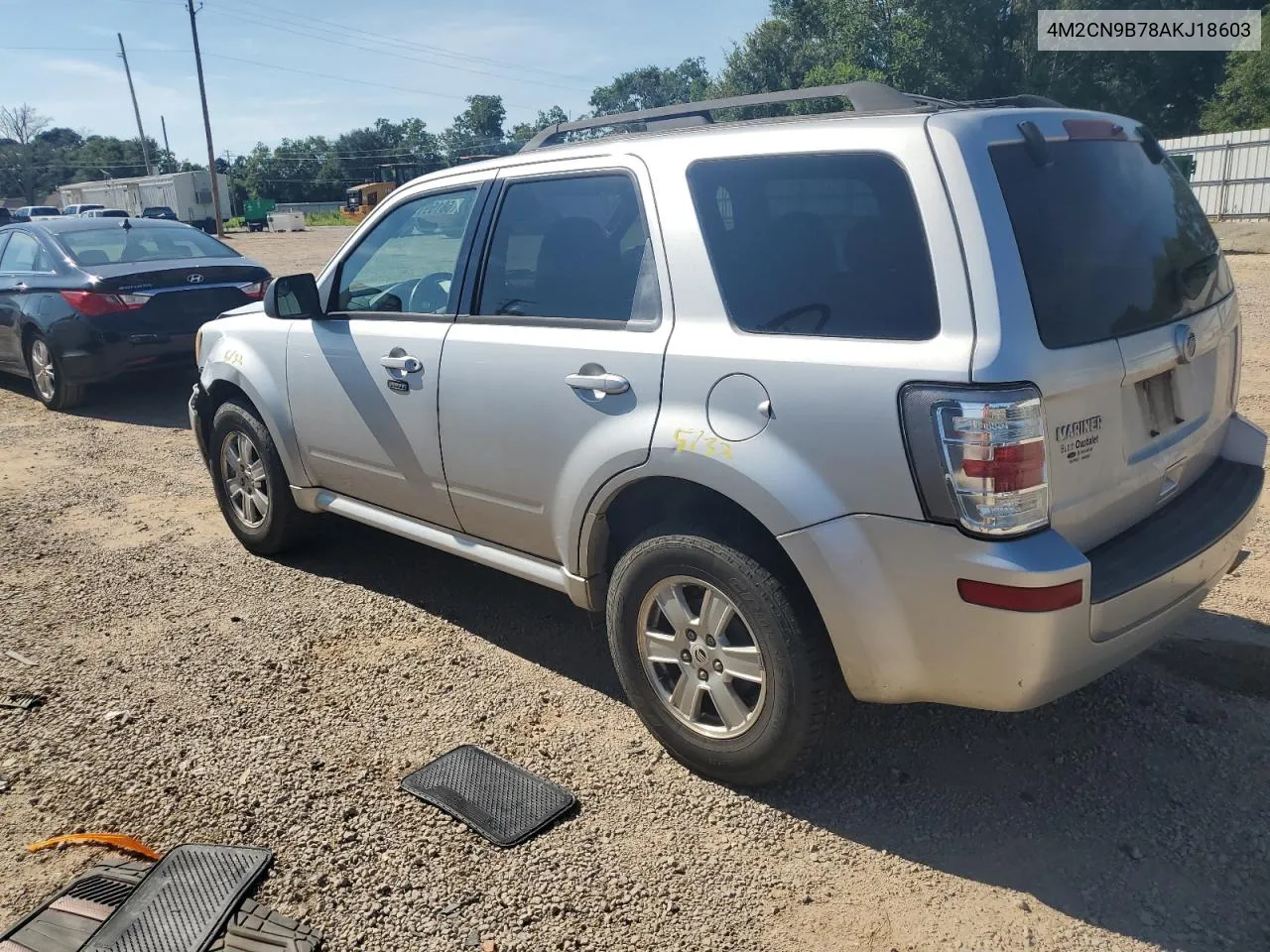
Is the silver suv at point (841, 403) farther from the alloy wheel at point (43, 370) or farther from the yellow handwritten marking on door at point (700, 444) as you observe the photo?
the alloy wheel at point (43, 370)

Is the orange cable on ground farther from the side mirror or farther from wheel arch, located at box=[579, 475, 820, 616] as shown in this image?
the side mirror

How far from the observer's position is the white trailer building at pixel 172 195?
199ft

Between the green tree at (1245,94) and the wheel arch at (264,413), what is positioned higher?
the green tree at (1245,94)

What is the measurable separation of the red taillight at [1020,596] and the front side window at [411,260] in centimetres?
231

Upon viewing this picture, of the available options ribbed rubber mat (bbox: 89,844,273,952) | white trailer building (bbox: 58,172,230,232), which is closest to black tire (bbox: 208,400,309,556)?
ribbed rubber mat (bbox: 89,844,273,952)

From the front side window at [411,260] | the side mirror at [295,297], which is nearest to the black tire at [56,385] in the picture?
the side mirror at [295,297]

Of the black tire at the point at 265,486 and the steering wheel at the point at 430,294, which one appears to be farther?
the black tire at the point at 265,486

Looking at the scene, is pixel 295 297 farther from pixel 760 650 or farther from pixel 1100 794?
pixel 1100 794

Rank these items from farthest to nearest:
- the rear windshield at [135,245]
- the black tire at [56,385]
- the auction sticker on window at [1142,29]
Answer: the auction sticker on window at [1142,29] < the rear windshield at [135,245] < the black tire at [56,385]

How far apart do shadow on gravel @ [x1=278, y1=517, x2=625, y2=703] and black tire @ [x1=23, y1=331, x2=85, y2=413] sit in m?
4.82

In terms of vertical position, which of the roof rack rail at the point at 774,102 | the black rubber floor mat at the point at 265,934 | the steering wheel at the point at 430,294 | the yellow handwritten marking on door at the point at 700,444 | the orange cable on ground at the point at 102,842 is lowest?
the black rubber floor mat at the point at 265,934

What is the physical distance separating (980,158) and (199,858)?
9.47 ft

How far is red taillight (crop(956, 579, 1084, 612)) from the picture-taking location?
2.49 meters

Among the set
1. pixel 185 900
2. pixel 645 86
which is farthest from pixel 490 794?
pixel 645 86
